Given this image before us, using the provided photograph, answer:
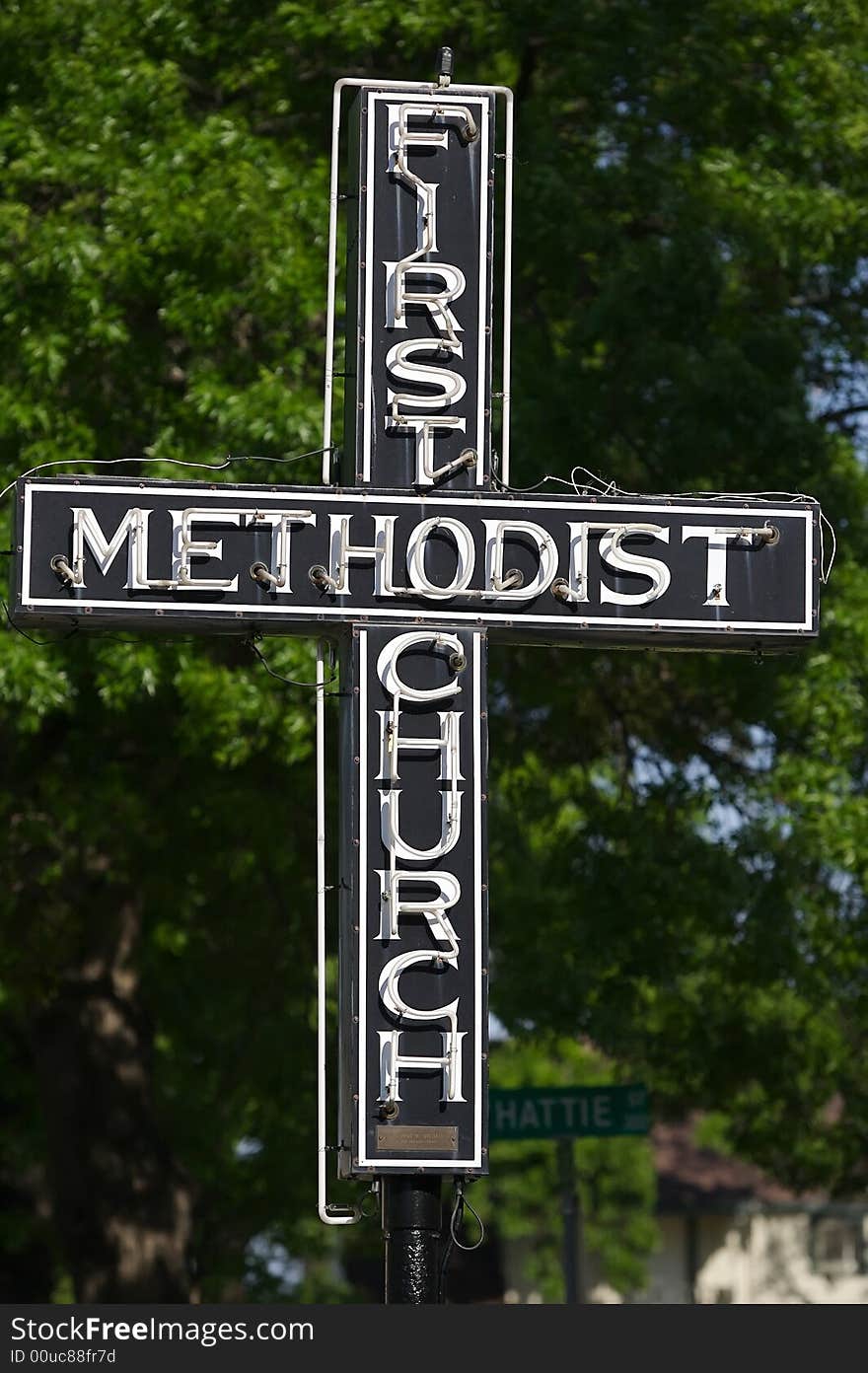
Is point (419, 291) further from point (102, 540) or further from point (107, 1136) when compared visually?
point (107, 1136)

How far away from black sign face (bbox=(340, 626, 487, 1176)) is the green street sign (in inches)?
166

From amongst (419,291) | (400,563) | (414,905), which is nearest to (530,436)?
(419,291)

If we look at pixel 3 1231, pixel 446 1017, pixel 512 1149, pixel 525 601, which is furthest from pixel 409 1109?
pixel 512 1149

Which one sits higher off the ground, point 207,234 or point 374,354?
point 207,234

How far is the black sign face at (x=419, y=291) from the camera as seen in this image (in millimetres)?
6711

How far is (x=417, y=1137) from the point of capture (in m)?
6.10

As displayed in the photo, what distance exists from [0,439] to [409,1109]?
7.30m

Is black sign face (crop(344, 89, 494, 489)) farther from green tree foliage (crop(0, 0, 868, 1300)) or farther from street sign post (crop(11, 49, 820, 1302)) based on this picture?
green tree foliage (crop(0, 0, 868, 1300))

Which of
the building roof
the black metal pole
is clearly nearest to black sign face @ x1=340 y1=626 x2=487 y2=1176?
the black metal pole

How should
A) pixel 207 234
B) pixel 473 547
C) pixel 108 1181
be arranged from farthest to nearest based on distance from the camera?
pixel 108 1181, pixel 207 234, pixel 473 547

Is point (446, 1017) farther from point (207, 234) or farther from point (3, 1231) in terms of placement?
point (3, 1231)

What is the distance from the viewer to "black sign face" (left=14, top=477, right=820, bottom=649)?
648 centimetres

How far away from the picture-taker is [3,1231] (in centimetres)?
2045

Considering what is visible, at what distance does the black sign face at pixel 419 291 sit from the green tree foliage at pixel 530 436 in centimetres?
498
